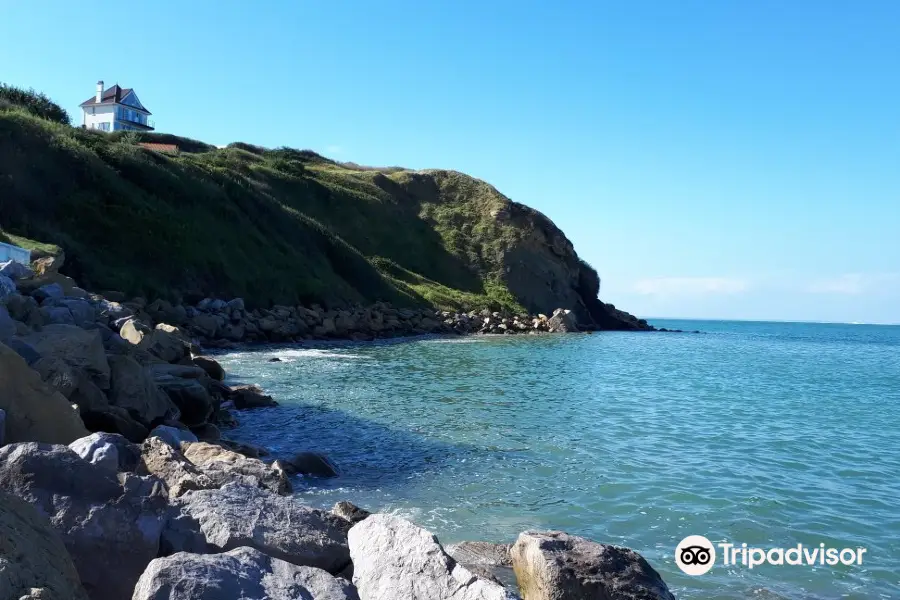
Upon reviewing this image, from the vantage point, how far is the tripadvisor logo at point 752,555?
24.7ft

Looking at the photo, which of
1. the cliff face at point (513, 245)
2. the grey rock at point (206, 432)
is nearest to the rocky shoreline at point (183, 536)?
the grey rock at point (206, 432)

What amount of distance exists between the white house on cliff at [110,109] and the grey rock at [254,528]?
86.1 meters

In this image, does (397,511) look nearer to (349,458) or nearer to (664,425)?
(349,458)

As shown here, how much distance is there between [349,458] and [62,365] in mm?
4912

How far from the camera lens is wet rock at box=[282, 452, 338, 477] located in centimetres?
1041

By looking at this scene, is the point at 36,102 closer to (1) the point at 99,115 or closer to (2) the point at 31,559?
(1) the point at 99,115

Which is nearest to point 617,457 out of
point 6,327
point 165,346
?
point 6,327

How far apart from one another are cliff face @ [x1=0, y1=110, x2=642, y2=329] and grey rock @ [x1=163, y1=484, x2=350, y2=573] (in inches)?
1091

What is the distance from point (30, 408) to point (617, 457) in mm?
9543

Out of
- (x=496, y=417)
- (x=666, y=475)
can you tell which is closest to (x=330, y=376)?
(x=496, y=417)

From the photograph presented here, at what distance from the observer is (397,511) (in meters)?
8.84

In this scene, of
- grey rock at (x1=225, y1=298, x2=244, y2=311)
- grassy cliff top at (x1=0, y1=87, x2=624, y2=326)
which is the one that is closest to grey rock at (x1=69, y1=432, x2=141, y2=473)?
grassy cliff top at (x1=0, y1=87, x2=624, y2=326)

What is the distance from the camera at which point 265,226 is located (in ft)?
159

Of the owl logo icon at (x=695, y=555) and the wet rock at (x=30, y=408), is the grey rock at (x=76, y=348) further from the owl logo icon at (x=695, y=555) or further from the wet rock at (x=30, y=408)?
the owl logo icon at (x=695, y=555)
